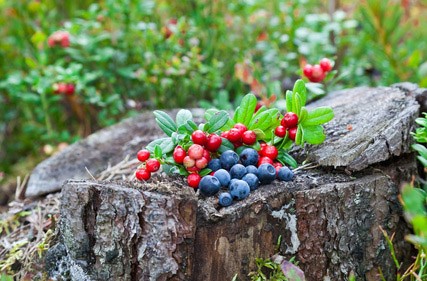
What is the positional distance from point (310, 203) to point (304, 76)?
84 centimetres

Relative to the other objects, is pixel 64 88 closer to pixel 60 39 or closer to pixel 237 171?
pixel 60 39

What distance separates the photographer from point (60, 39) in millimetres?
3051

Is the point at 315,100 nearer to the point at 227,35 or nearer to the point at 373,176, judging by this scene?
the point at 373,176

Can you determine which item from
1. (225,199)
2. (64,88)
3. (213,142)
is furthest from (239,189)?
(64,88)

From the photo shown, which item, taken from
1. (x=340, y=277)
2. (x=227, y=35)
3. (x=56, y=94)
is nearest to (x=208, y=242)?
(x=340, y=277)

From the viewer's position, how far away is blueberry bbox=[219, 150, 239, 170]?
1.69 m

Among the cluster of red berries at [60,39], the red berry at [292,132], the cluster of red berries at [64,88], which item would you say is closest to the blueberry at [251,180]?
the red berry at [292,132]

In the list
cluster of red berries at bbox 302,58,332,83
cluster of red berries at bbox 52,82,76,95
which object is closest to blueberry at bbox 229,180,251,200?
cluster of red berries at bbox 302,58,332,83

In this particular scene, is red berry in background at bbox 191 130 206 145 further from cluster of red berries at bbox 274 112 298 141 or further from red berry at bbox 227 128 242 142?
cluster of red berries at bbox 274 112 298 141

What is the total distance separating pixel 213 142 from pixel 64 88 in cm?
151

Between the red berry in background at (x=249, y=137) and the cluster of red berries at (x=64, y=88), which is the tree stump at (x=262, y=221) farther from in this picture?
the cluster of red berries at (x=64, y=88)

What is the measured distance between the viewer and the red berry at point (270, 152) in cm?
176

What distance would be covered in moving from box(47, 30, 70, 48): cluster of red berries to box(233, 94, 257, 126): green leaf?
1596 millimetres

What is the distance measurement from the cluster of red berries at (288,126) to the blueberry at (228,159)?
0.62ft
